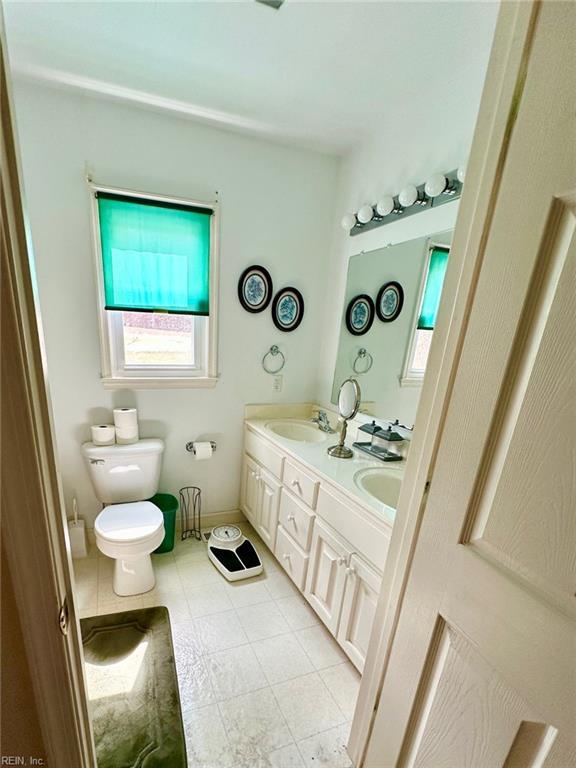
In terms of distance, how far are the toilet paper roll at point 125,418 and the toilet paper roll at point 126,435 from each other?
13 millimetres

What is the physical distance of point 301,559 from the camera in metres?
1.70

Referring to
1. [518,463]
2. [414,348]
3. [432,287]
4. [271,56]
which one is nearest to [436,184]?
[432,287]

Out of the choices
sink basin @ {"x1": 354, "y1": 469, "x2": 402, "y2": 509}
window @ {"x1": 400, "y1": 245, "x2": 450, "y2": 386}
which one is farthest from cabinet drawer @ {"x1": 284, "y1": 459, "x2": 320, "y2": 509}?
window @ {"x1": 400, "y1": 245, "x2": 450, "y2": 386}

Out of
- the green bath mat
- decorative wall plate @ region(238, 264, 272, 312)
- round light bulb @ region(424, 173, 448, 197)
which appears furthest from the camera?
decorative wall plate @ region(238, 264, 272, 312)

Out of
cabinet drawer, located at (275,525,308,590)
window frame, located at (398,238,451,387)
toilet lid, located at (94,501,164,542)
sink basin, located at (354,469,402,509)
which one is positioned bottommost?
cabinet drawer, located at (275,525,308,590)

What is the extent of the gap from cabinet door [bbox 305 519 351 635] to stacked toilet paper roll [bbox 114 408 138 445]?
120 centimetres

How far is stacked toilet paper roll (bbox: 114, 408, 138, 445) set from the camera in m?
1.91

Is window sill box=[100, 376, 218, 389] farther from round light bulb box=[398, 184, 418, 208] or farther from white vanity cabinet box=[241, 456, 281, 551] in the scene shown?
round light bulb box=[398, 184, 418, 208]

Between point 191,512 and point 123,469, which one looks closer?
point 123,469

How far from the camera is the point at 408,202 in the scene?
1.52 meters

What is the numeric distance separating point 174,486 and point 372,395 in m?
1.46

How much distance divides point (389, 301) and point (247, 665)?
189cm

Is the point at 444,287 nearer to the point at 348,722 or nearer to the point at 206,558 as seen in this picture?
the point at 348,722

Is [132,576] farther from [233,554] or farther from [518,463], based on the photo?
[518,463]
